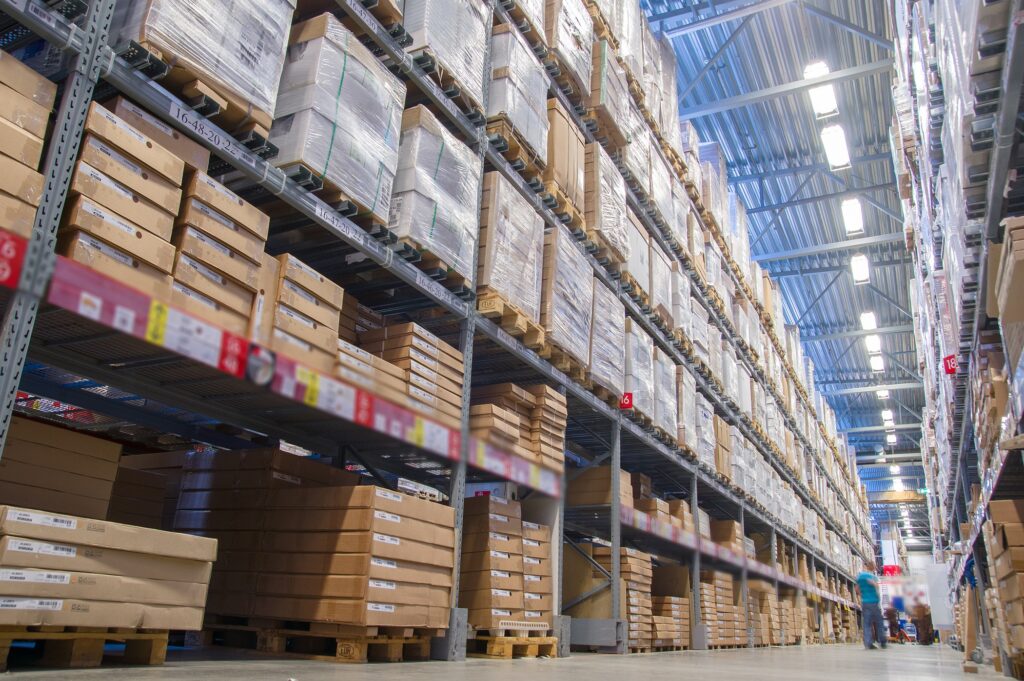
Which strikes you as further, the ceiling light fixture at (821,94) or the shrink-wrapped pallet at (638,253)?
the ceiling light fixture at (821,94)

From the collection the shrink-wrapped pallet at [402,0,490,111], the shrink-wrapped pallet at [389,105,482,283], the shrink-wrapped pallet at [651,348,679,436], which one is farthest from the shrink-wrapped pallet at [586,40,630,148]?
the shrink-wrapped pallet at [389,105,482,283]

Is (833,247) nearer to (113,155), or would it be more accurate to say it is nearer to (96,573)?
(113,155)

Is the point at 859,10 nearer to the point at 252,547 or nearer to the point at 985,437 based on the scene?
the point at 985,437

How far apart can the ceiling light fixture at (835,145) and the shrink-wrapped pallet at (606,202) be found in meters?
7.00

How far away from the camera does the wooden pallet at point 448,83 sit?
519cm

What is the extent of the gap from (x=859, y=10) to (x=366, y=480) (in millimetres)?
11672

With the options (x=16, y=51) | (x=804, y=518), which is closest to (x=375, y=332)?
(x=16, y=51)

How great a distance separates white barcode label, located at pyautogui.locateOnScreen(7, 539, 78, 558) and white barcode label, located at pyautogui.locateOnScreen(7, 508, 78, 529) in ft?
0.23

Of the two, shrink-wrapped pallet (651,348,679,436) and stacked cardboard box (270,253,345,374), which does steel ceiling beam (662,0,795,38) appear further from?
stacked cardboard box (270,253,345,374)

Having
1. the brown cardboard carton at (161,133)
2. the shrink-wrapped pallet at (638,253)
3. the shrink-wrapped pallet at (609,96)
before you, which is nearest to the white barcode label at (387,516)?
the brown cardboard carton at (161,133)

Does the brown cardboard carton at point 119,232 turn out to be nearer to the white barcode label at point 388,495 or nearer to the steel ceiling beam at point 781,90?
the white barcode label at point 388,495

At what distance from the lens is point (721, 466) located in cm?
1109

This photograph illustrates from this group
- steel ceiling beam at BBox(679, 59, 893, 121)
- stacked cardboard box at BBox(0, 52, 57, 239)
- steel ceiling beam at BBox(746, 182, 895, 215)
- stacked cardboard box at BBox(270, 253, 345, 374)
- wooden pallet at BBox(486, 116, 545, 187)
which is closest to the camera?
stacked cardboard box at BBox(0, 52, 57, 239)

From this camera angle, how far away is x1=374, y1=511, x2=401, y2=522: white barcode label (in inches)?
160
